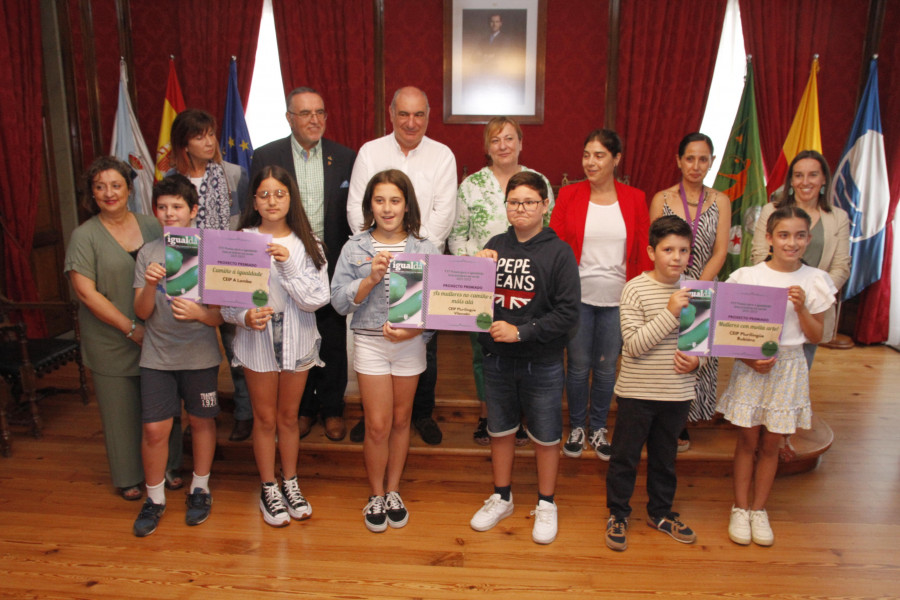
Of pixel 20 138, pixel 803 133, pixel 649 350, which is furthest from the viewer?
pixel 803 133

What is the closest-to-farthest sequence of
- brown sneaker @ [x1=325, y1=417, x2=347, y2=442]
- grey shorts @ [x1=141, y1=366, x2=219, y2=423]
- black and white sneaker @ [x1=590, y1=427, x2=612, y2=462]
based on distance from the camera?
grey shorts @ [x1=141, y1=366, x2=219, y2=423], black and white sneaker @ [x1=590, y1=427, x2=612, y2=462], brown sneaker @ [x1=325, y1=417, x2=347, y2=442]

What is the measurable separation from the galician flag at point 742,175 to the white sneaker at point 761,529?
2.46 meters

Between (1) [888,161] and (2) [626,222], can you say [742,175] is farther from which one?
(2) [626,222]

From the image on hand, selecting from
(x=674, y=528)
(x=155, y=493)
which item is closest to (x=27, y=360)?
(x=155, y=493)

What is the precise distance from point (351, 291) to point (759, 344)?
4.98 ft

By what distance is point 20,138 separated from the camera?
4.20m

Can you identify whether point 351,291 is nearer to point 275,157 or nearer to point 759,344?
point 275,157

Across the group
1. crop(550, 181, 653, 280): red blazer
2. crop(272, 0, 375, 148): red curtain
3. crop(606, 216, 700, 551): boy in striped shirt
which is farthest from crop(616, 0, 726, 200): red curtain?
crop(606, 216, 700, 551): boy in striped shirt

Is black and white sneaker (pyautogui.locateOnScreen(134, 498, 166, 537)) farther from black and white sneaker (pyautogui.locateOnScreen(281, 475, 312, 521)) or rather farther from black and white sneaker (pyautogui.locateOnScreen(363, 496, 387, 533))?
black and white sneaker (pyautogui.locateOnScreen(363, 496, 387, 533))

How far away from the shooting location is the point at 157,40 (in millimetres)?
5180

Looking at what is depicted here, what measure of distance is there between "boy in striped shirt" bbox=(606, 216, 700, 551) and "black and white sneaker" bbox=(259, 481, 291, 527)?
132 centimetres

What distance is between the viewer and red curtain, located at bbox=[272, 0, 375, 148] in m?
5.10

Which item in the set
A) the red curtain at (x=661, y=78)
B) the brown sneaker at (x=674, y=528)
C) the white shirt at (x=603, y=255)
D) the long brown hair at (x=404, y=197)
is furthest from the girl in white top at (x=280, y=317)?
the red curtain at (x=661, y=78)

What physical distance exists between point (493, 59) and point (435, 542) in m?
4.00
